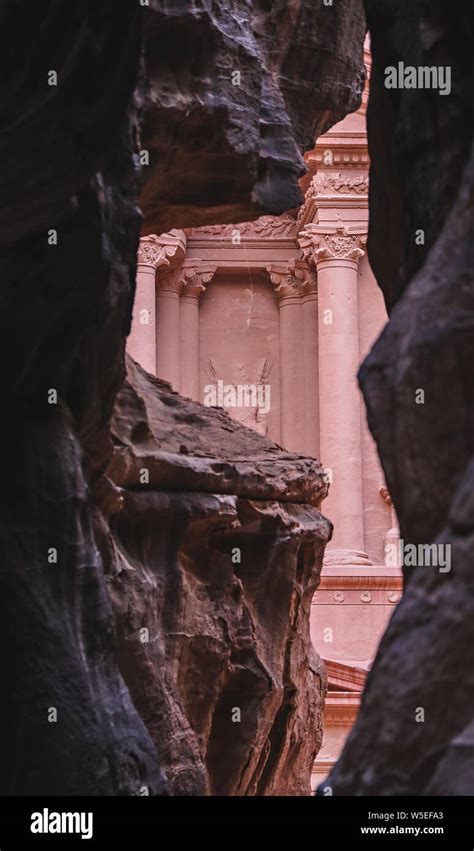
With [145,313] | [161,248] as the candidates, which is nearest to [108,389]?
[145,313]

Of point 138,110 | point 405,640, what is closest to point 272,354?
point 138,110

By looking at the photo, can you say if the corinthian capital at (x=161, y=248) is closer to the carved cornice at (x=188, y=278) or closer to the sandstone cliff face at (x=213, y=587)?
the carved cornice at (x=188, y=278)

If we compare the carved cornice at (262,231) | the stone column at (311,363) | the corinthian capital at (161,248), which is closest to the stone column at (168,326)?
the corinthian capital at (161,248)

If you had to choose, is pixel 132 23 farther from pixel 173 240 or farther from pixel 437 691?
pixel 173 240

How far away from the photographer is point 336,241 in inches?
809

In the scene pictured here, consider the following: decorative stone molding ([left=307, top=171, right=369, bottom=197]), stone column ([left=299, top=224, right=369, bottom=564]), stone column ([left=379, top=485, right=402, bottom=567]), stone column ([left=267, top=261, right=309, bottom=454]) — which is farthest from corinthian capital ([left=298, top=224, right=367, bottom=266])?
stone column ([left=379, top=485, right=402, bottom=567])

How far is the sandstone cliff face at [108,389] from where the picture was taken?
21.2 ft

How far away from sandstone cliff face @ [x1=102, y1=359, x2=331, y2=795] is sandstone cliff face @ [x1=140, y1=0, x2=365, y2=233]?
157cm

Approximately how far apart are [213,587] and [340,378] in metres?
10.2

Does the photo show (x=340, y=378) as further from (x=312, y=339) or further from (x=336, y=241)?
(x=336, y=241)

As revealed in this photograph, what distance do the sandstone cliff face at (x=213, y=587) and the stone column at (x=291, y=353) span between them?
1016 centimetres

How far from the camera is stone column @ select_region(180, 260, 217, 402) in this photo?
70.4ft

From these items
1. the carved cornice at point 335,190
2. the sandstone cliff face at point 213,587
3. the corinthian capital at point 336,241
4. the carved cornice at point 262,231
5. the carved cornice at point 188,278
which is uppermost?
the carved cornice at point 335,190

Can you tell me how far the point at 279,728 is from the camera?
10.8 meters
